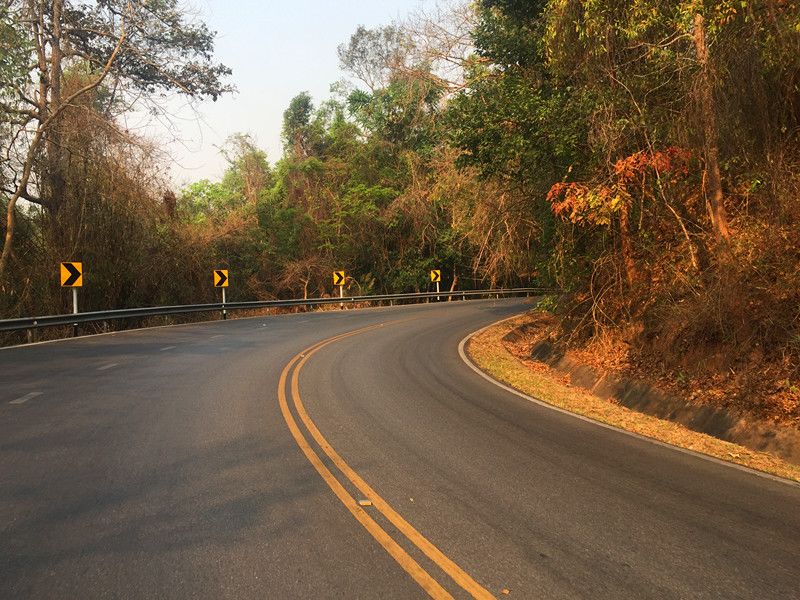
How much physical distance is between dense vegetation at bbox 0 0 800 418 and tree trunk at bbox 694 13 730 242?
0.04 meters

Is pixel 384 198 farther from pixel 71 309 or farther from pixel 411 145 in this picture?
pixel 71 309

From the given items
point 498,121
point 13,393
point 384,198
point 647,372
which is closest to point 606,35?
point 498,121

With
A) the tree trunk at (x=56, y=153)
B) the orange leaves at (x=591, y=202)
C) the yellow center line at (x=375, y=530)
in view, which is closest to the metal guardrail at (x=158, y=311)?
the tree trunk at (x=56, y=153)

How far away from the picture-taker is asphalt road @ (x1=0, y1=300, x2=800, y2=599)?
155 inches

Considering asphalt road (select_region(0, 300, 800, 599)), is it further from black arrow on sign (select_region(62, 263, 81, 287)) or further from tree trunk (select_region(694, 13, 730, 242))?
black arrow on sign (select_region(62, 263, 81, 287))

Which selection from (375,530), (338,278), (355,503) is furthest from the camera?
(338,278)

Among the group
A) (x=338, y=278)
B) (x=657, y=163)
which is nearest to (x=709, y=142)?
(x=657, y=163)

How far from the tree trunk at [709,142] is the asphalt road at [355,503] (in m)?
5.20

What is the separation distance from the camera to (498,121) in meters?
14.9

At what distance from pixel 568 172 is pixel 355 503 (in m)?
11.2

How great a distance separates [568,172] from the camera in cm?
1440

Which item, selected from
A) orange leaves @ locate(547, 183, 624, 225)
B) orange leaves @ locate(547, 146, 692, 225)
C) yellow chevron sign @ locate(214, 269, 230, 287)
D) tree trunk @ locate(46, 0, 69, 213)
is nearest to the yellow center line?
orange leaves @ locate(547, 183, 624, 225)

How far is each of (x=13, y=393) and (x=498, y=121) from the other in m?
11.4

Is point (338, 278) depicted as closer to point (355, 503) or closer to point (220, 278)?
point (220, 278)
